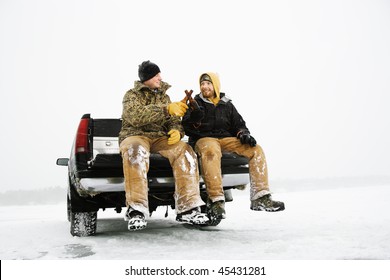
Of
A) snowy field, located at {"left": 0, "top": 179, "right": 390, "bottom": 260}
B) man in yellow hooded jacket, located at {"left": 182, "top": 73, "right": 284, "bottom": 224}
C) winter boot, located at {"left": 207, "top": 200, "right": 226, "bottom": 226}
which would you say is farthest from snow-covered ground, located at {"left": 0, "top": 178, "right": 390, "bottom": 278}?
man in yellow hooded jacket, located at {"left": 182, "top": 73, "right": 284, "bottom": 224}

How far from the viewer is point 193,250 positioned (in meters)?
2.82

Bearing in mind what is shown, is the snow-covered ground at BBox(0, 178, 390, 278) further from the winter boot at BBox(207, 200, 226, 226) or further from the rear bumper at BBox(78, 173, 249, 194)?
the rear bumper at BBox(78, 173, 249, 194)

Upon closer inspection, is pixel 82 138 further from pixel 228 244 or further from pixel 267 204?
pixel 267 204

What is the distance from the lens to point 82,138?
3.34 meters

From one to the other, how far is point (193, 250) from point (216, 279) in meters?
0.62

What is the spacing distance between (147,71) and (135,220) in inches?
63.8

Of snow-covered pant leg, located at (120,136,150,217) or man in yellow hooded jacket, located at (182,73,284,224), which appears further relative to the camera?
man in yellow hooded jacket, located at (182,73,284,224)

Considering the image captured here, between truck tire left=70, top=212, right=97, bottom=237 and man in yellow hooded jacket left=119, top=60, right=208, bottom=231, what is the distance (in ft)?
3.00

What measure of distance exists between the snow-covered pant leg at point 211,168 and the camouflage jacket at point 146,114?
0.33m

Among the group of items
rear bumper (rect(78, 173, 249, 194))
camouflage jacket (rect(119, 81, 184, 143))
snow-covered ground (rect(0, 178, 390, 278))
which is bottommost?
snow-covered ground (rect(0, 178, 390, 278))

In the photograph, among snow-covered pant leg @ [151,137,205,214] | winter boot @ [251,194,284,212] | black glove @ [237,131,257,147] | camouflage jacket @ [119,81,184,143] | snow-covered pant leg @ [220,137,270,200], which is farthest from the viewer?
black glove @ [237,131,257,147]

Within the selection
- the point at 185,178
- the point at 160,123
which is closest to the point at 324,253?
the point at 185,178

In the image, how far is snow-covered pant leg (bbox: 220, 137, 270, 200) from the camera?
3.47m

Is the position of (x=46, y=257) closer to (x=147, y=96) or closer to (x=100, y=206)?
(x=100, y=206)
